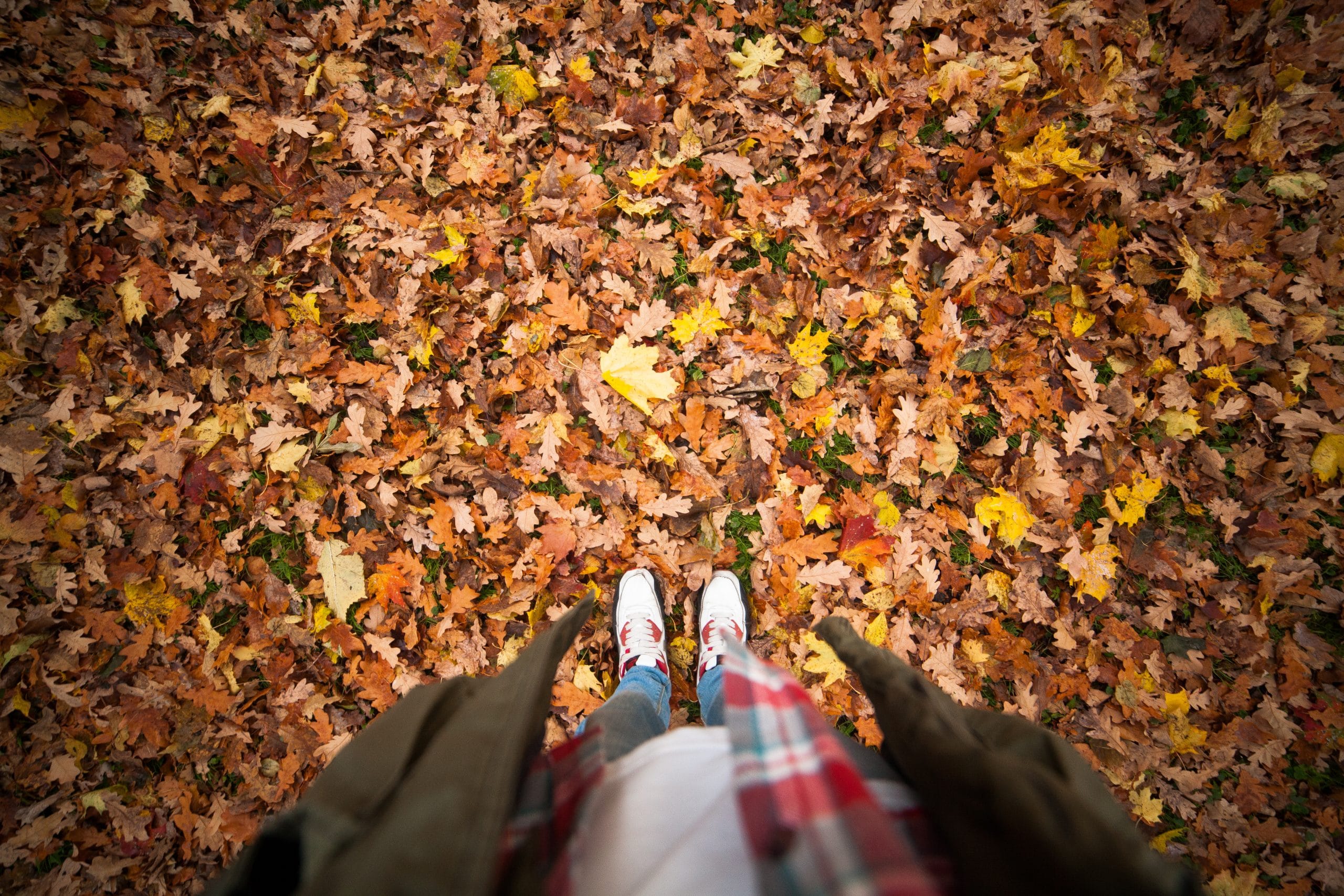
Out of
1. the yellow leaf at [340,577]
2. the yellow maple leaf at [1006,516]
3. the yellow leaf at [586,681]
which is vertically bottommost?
the yellow leaf at [586,681]

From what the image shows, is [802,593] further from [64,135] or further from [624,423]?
[64,135]

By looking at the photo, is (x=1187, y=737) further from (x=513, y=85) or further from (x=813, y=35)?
(x=513, y=85)

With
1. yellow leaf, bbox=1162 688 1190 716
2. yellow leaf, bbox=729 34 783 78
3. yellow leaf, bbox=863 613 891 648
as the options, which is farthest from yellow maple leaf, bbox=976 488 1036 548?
yellow leaf, bbox=729 34 783 78

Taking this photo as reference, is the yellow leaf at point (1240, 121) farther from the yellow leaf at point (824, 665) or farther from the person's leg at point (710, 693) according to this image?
the person's leg at point (710, 693)

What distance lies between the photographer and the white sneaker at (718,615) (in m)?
2.73

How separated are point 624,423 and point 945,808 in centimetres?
217

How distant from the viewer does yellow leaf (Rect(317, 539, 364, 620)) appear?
2.83 metres

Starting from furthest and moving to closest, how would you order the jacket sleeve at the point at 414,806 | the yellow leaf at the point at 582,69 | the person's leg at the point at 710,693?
the yellow leaf at the point at 582,69, the person's leg at the point at 710,693, the jacket sleeve at the point at 414,806

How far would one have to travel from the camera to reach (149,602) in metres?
2.82

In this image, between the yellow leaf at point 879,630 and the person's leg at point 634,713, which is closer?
the person's leg at point 634,713

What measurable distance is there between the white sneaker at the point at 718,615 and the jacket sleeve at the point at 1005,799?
1393 millimetres

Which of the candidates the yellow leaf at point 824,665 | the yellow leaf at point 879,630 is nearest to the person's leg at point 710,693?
the yellow leaf at point 824,665

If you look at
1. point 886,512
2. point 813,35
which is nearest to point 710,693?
point 886,512

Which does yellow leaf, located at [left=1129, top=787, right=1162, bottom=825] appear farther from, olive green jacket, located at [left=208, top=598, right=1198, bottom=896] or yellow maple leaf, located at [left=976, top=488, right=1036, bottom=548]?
olive green jacket, located at [left=208, top=598, right=1198, bottom=896]
